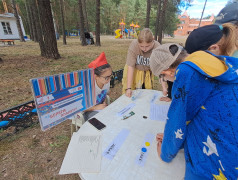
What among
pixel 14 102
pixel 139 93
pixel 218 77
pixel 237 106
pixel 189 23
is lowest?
pixel 14 102

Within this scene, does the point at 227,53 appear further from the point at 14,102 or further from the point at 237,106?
the point at 14,102

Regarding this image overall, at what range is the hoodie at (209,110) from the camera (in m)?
0.56

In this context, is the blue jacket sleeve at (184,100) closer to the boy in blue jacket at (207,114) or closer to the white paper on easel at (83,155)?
the boy in blue jacket at (207,114)

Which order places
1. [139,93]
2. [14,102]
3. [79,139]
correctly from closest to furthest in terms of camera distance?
[79,139] → [139,93] → [14,102]

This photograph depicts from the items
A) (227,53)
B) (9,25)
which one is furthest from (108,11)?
(227,53)

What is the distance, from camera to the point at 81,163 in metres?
0.95

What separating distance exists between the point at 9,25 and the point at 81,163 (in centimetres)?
2303

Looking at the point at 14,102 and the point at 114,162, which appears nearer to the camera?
the point at 114,162

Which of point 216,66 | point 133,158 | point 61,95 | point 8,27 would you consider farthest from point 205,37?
point 8,27

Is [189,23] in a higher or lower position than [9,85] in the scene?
higher

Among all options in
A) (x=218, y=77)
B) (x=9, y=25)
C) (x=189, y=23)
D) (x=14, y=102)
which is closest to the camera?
(x=218, y=77)

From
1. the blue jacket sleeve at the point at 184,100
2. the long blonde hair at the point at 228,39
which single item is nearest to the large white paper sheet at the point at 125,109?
the blue jacket sleeve at the point at 184,100

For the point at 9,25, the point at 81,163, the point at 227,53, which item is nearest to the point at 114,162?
the point at 81,163

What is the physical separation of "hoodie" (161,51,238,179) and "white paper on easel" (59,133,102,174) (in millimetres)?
630
